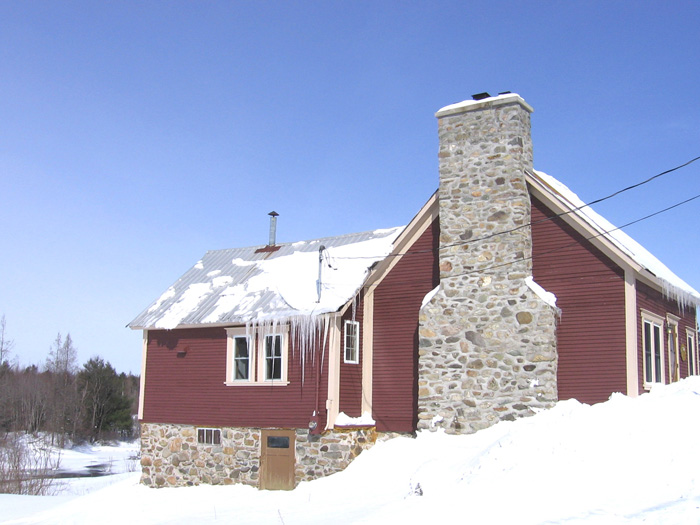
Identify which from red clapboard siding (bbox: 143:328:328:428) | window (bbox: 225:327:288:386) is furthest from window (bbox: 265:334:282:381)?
red clapboard siding (bbox: 143:328:328:428)

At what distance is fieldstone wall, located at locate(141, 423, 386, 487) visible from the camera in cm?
1509

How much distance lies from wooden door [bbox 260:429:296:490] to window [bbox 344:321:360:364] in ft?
6.75

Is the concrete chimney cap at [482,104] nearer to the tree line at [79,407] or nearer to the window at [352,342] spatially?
the window at [352,342]

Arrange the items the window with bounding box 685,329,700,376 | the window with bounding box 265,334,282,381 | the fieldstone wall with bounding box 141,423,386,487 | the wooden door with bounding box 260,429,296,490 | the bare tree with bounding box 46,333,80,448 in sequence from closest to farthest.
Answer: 1. the fieldstone wall with bounding box 141,423,386,487
2. the wooden door with bounding box 260,429,296,490
3. the window with bounding box 265,334,282,381
4. the window with bounding box 685,329,700,376
5. the bare tree with bounding box 46,333,80,448

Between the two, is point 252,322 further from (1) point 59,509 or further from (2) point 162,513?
(1) point 59,509

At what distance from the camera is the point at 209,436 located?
17.1 m

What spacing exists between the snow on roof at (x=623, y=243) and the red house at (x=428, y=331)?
67 millimetres

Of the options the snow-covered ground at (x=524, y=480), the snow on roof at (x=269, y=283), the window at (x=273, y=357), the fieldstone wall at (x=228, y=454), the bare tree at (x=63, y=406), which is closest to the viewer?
the snow-covered ground at (x=524, y=480)

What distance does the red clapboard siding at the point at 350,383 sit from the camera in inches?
614

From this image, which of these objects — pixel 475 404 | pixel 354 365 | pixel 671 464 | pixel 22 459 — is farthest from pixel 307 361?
pixel 22 459

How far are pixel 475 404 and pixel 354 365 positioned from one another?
3.15 metres

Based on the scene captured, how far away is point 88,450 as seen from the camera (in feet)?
165

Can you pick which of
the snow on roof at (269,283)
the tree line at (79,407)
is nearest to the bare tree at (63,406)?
the tree line at (79,407)

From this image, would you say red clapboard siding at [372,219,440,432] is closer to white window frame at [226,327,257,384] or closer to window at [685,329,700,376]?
white window frame at [226,327,257,384]
